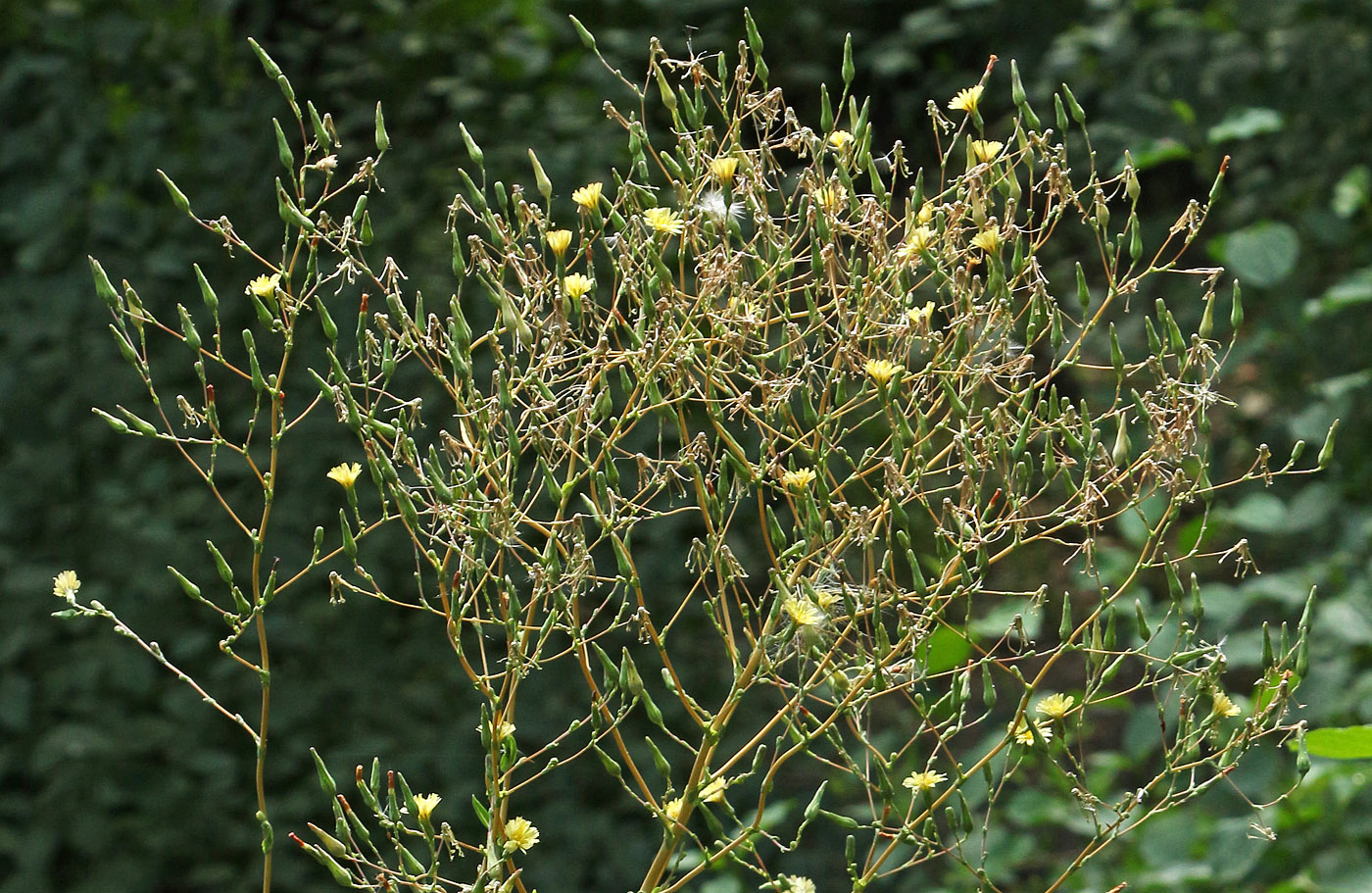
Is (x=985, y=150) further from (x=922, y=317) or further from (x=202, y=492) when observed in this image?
(x=202, y=492)

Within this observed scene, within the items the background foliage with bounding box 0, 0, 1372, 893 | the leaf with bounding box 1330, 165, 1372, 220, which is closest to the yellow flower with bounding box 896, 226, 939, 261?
the background foliage with bounding box 0, 0, 1372, 893

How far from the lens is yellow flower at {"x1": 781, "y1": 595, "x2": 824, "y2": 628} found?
45cm

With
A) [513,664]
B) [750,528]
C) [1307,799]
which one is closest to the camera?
[513,664]

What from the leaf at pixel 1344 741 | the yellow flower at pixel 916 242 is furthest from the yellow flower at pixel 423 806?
the leaf at pixel 1344 741

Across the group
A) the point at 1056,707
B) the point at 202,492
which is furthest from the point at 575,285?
the point at 202,492

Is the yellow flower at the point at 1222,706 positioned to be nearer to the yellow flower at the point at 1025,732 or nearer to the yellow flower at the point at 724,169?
the yellow flower at the point at 1025,732

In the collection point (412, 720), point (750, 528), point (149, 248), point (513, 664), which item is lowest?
point (412, 720)

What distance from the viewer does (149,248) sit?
1320 mm

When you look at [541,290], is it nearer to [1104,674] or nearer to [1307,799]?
[1104,674]

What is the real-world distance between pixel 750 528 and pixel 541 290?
37.2 inches

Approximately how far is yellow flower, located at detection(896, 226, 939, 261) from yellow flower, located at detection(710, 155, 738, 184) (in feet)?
0.22

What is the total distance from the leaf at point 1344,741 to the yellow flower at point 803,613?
0.31 metres

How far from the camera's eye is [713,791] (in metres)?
0.47

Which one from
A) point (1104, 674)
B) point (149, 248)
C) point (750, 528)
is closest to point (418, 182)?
point (149, 248)
